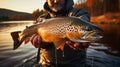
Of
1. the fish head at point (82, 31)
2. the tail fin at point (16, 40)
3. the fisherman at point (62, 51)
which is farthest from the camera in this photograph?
the fisherman at point (62, 51)

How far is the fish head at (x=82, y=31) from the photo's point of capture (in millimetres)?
3373

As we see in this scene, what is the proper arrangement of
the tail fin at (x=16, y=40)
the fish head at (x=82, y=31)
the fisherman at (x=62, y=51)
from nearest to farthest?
the fish head at (x=82, y=31) < the tail fin at (x=16, y=40) < the fisherman at (x=62, y=51)

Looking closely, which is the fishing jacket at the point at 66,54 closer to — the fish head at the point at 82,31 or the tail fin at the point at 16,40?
the tail fin at the point at 16,40

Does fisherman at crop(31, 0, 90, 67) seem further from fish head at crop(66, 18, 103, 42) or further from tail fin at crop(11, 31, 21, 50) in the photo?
fish head at crop(66, 18, 103, 42)

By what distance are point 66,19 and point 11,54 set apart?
651cm

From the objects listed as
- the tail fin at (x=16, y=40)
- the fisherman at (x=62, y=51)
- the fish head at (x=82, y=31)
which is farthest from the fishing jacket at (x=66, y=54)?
the fish head at (x=82, y=31)

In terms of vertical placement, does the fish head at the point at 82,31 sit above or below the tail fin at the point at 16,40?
above

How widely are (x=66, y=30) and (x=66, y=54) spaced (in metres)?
1.60

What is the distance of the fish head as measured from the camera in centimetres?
337

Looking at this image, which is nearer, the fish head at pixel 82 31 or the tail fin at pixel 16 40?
the fish head at pixel 82 31

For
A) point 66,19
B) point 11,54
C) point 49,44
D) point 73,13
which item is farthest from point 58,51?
point 11,54

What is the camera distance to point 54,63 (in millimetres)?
5270

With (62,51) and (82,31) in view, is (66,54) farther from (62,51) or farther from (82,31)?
(82,31)

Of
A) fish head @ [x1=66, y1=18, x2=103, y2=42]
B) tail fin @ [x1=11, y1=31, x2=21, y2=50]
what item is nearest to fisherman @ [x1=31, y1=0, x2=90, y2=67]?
tail fin @ [x1=11, y1=31, x2=21, y2=50]
